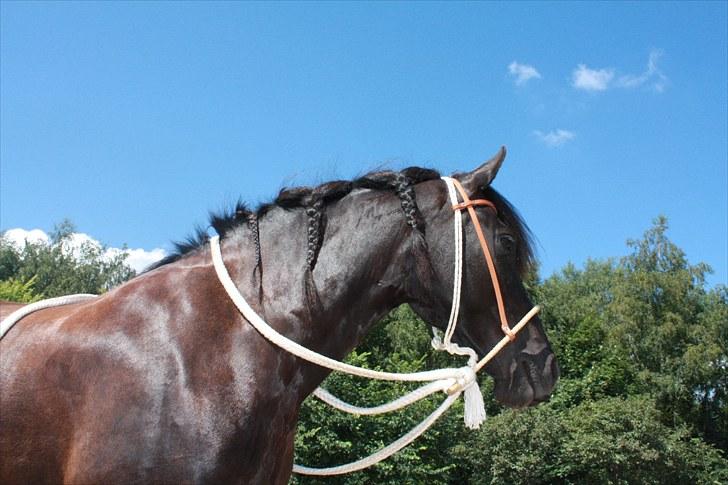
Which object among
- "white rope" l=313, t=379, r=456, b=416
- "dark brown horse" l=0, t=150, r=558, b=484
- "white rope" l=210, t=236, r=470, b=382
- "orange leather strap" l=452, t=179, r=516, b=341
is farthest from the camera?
"white rope" l=313, t=379, r=456, b=416

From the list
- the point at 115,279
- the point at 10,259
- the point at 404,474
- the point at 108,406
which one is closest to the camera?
the point at 108,406

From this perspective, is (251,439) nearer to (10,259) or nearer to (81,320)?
(81,320)

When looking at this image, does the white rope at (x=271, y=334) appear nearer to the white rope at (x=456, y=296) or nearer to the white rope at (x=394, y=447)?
the white rope at (x=456, y=296)

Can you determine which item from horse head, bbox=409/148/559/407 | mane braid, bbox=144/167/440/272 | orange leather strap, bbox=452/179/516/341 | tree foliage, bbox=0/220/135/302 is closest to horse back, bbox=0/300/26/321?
mane braid, bbox=144/167/440/272

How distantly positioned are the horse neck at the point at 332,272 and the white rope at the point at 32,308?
0.84 meters

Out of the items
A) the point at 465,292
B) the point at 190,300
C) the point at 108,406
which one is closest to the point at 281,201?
the point at 190,300

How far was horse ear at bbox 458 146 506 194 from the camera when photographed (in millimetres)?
3428

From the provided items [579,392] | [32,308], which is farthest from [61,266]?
[32,308]

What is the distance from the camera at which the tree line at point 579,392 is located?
19.8 m

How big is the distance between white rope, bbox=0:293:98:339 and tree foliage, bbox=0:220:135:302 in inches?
1896

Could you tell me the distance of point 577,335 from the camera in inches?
1512

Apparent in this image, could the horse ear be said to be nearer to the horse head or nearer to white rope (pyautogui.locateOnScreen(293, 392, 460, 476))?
the horse head

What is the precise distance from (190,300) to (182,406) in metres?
0.51

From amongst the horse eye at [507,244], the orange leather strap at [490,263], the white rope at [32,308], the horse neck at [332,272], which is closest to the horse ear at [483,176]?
the orange leather strap at [490,263]
